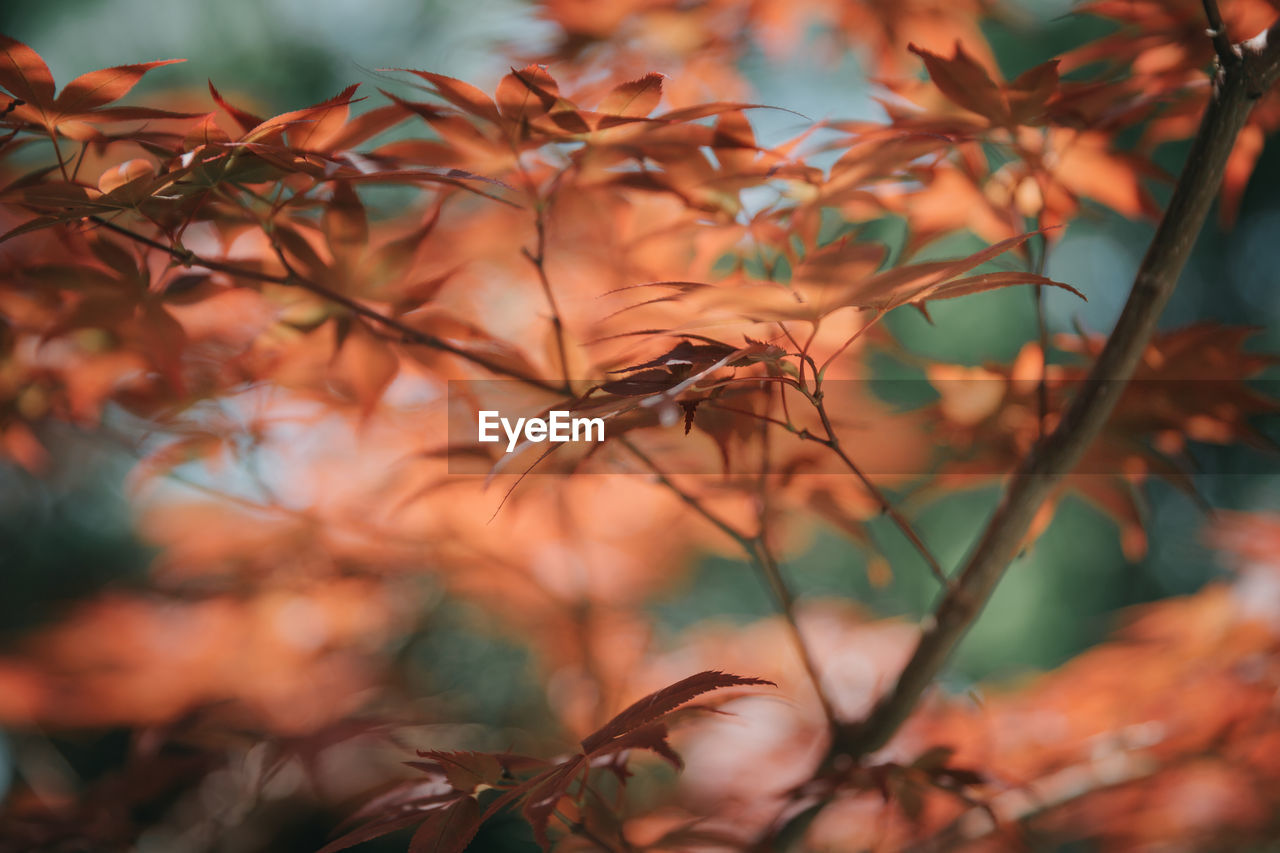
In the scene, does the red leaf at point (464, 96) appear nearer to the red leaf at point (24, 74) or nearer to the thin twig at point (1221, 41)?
the red leaf at point (24, 74)

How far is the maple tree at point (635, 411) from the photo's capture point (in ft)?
1.18

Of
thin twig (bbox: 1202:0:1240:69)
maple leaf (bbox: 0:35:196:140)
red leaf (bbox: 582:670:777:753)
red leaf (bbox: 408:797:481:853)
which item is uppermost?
maple leaf (bbox: 0:35:196:140)

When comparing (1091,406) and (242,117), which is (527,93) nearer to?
(242,117)

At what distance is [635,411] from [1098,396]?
26 cm

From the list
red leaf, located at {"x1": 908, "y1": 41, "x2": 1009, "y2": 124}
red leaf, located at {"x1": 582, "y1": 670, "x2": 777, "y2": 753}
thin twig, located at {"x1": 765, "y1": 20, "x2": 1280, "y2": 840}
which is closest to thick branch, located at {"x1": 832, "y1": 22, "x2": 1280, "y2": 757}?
thin twig, located at {"x1": 765, "y1": 20, "x2": 1280, "y2": 840}

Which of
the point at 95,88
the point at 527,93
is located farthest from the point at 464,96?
the point at 95,88

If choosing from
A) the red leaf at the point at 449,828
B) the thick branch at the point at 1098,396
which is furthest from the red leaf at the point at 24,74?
the thick branch at the point at 1098,396

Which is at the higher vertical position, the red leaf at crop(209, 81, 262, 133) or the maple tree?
the red leaf at crop(209, 81, 262, 133)

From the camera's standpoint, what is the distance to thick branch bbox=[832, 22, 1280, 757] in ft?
1.20

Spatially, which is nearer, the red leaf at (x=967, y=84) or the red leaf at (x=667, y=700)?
the red leaf at (x=667, y=700)

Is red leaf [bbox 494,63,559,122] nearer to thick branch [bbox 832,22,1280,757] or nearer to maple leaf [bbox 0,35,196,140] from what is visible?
maple leaf [bbox 0,35,196,140]

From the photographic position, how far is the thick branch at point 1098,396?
37 centimetres

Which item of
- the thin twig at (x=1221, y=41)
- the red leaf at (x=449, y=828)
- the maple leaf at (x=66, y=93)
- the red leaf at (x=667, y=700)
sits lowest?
the red leaf at (x=449, y=828)

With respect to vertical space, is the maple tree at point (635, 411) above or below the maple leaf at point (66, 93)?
below
